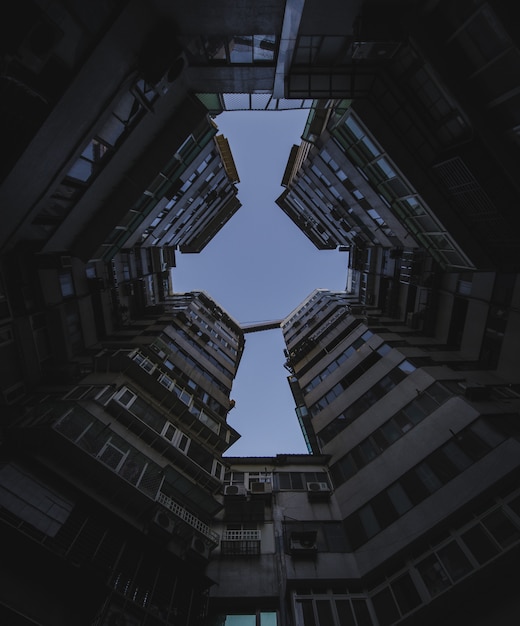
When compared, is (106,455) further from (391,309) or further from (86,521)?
(391,309)

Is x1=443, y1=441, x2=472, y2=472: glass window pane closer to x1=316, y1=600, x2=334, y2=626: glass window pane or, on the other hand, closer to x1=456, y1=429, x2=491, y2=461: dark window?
x1=456, y1=429, x2=491, y2=461: dark window

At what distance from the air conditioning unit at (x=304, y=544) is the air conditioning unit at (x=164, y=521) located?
18.0ft

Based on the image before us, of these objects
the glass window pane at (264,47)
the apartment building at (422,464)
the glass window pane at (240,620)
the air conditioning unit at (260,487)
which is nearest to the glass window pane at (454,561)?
the apartment building at (422,464)

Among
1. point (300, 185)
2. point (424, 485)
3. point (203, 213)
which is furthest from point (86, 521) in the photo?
point (300, 185)

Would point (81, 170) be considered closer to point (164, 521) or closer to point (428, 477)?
point (164, 521)

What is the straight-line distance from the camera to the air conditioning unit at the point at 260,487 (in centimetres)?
1677

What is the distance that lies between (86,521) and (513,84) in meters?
21.3

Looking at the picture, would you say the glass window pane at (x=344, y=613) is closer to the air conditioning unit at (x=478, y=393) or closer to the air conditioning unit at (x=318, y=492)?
the air conditioning unit at (x=318, y=492)

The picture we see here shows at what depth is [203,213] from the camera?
35.3 meters

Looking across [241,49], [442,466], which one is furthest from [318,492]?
[241,49]

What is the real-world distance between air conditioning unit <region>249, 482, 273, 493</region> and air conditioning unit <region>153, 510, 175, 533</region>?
233 inches

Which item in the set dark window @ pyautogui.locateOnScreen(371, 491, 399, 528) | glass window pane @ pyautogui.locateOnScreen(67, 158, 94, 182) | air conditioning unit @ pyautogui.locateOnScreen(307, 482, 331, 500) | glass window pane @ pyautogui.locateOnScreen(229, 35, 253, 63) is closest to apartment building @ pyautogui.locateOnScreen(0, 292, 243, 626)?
air conditioning unit @ pyautogui.locateOnScreen(307, 482, 331, 500)

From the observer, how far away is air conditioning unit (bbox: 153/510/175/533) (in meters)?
11.6

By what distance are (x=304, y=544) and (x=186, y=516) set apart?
5.60m
